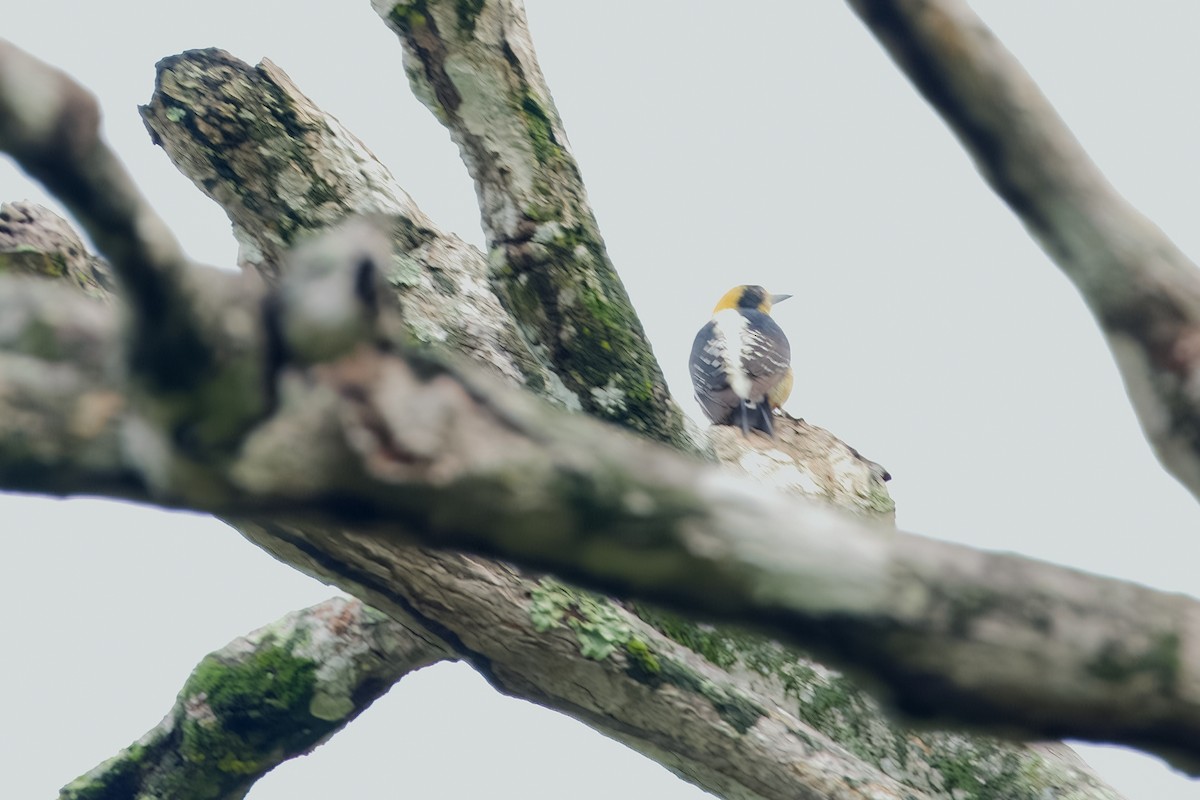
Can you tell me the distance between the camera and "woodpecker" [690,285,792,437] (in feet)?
25.1

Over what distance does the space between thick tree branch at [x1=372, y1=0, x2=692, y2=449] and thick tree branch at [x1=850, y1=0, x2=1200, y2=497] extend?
208cm

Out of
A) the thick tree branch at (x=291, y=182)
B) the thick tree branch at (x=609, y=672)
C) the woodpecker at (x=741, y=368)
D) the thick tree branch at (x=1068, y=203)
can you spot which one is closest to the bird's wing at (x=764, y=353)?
the woodpecker at (x=741, y=368)

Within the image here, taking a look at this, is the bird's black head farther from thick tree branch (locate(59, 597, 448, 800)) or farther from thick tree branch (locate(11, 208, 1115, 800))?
thick tree branch (locate(11, 208, 1115, 800))

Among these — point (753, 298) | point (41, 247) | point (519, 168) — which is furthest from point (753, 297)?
point (41, 247)

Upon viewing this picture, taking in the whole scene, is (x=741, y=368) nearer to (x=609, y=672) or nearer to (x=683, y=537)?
(x=609, y=672)

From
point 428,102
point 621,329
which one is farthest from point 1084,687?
point 428,102

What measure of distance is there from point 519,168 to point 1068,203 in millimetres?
2242

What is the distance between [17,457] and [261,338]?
0.97 ft

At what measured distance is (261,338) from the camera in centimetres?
128

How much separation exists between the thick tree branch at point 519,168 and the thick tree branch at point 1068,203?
208 centimetres

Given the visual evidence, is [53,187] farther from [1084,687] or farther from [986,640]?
[1084,687]

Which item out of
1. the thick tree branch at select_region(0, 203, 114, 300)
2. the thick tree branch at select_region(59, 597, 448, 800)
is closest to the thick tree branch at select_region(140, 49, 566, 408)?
the thick tree branch at select_region(0, 203, 114, 300)

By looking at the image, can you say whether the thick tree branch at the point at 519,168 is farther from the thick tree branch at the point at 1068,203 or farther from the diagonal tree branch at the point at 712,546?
the diagonal tree branch at the point at 712,546

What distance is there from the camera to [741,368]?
8234 mm
